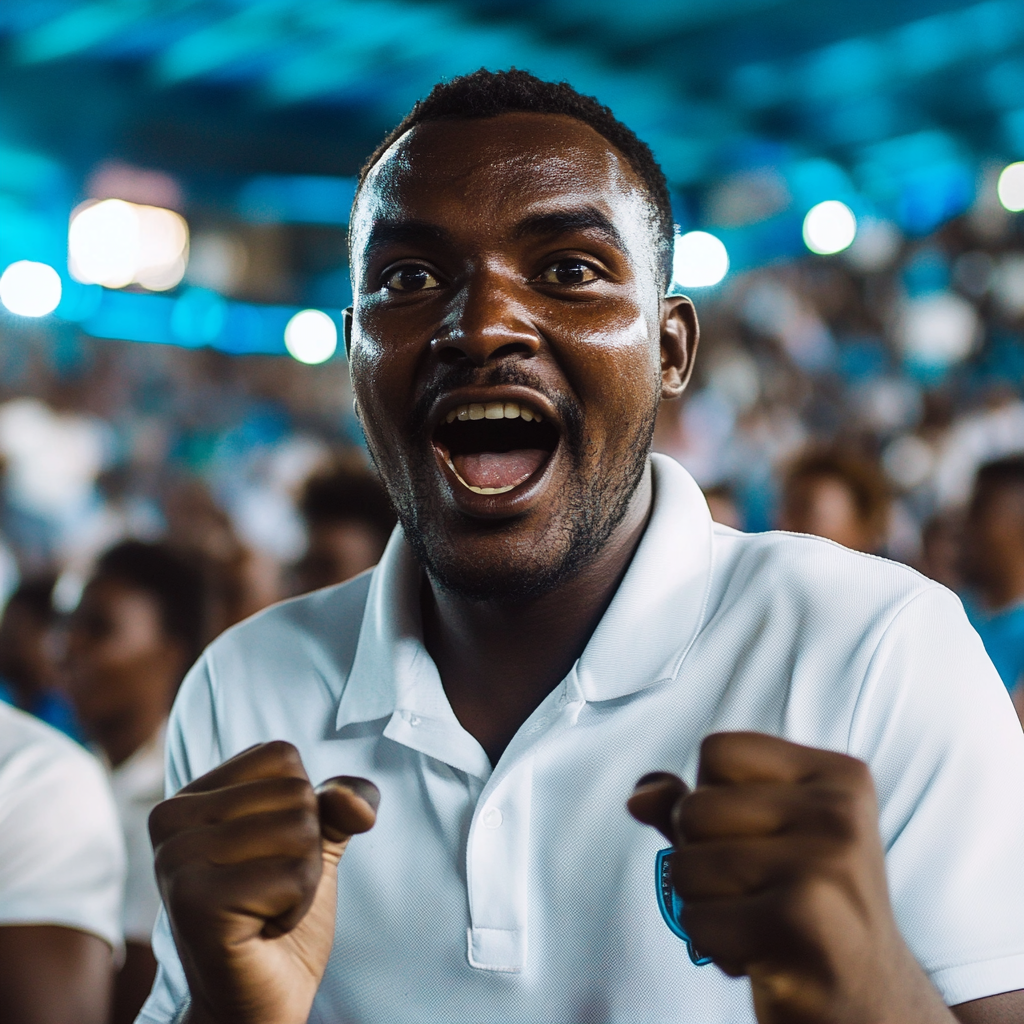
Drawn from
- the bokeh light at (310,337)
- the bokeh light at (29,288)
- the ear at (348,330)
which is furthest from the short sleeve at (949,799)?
the bokeh light at (310,337)

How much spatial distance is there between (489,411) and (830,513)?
9.24 feet

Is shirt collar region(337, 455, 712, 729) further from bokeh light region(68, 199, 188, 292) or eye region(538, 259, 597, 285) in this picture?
bokeh light region(68, 199, 188, 292)

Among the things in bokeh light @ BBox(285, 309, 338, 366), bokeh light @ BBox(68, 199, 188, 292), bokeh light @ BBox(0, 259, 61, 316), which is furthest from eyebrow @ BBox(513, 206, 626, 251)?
bokeh light @ BBox(285, 309, 338, 366)

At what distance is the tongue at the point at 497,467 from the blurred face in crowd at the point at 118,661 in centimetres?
164

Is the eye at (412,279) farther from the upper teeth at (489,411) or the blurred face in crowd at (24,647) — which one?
the blurred face in crowd at (24,647)

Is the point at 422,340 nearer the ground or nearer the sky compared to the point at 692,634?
nearer the sky

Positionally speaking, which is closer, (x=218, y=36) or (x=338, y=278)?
(x=218, y=36)

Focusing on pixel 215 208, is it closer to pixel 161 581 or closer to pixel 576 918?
pixel 161 581

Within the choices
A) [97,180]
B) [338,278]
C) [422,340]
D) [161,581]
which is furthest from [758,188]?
[422,340]

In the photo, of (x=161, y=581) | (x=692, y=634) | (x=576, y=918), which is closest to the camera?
(x=576, y=918)

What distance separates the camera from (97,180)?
35.6 feet

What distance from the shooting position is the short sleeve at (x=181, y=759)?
1.34m

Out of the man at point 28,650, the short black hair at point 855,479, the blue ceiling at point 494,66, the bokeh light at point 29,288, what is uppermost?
the blue ceiling at point 494,66

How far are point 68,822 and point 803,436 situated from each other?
241 inches
